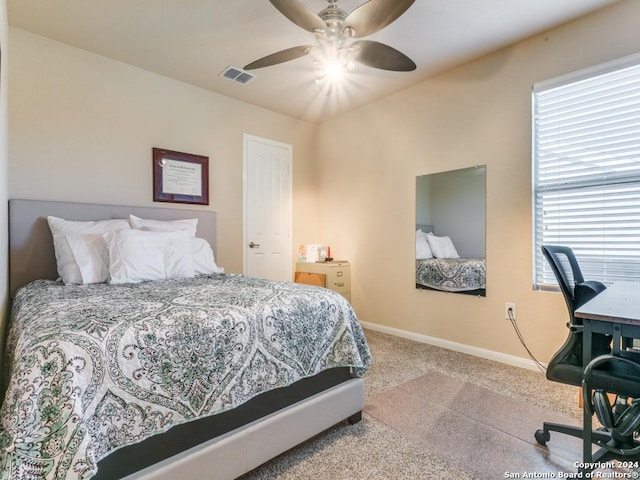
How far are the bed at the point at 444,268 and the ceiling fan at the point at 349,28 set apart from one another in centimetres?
173

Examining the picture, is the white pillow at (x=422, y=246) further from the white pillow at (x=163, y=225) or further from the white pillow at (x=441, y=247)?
the white pillow at (x=163, y=225)

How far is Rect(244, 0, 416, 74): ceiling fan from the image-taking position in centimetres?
175

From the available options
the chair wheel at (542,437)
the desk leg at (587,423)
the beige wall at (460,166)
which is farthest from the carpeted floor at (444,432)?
the beige wall at (460,166)

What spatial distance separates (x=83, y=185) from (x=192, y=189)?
93cm

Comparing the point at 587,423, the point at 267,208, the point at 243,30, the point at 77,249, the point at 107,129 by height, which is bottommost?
the point at 587,423

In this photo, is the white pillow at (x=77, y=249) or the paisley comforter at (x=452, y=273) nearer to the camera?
the white pillow at (x=77, y=249)

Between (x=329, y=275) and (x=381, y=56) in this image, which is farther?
(x=329, y=275)

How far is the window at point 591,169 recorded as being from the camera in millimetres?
2275

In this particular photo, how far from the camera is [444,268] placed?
3.26 m

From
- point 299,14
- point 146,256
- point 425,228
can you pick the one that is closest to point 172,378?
point 146,256

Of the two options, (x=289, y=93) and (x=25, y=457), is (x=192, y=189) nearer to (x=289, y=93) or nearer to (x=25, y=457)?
(x=289, y=93)

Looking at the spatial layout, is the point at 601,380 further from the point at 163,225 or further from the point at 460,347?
the point at 163,225

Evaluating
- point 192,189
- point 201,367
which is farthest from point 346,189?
point 201,367

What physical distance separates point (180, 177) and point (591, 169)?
3533 millimetres
